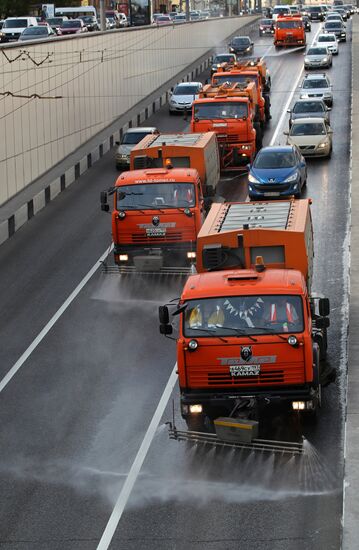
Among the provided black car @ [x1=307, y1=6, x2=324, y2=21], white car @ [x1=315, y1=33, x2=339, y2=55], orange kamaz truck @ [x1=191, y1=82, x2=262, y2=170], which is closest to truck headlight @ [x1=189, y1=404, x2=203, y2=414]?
orange kamaz truck @ [x1=191, y1=82, x2=262, y2=170]

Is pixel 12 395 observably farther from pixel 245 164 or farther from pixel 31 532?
pixel 245 164

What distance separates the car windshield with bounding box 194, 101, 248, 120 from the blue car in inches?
159

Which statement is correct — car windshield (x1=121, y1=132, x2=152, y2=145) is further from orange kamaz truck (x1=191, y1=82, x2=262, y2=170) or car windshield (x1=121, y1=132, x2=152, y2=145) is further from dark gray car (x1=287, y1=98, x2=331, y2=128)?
dark gray car (x1=287, y1=98, x2=331, y2=128)

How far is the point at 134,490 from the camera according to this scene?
48.7 ft

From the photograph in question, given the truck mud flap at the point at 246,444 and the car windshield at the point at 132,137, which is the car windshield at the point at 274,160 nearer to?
A: the car windshield at the point at 132,137

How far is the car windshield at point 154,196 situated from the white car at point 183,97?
30024mm

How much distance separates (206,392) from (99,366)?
426 centimetres

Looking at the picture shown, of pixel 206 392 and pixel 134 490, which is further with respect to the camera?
pixel 206 392

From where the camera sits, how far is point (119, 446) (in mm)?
16531

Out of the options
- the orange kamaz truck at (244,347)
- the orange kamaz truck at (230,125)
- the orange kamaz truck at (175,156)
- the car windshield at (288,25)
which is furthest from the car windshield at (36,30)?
the orange kamaz truck at (244,347)

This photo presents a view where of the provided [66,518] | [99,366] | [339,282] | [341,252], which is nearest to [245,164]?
[341,252]

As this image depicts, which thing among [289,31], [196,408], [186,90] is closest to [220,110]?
[186,90]

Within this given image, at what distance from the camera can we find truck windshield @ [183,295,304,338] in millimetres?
16250

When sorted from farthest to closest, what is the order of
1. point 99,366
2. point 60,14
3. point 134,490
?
point 60,14 → point 99,366 → point 134,490
